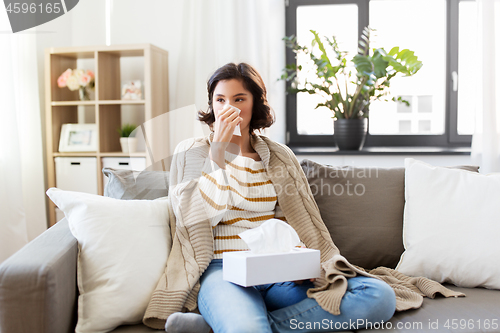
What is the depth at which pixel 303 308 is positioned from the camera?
1188mm

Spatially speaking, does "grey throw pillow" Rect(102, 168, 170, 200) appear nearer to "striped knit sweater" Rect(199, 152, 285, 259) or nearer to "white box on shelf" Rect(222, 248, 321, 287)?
"striped knit sweater" Rect(199, 152, 285, 259)

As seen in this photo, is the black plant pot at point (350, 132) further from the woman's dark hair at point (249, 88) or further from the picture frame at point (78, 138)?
the picture frame at point (78, 138)

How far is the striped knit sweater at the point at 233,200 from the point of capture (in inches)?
54.5

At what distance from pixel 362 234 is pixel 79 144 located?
6.43 ft

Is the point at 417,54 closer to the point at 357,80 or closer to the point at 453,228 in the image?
the point at 357,80

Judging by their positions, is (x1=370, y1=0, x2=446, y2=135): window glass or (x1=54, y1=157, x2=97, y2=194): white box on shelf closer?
(x1=54, y1=157, x2=97, y2=194): white box on shelf

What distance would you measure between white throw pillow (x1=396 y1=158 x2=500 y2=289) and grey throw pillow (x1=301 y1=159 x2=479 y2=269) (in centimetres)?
6

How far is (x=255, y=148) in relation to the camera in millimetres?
1627

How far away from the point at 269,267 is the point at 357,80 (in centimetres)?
183

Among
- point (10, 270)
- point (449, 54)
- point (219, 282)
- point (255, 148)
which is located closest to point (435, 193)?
point (255, 148)

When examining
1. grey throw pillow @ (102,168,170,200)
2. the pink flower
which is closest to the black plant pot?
grey throw pillow @ (102,168,170,200)

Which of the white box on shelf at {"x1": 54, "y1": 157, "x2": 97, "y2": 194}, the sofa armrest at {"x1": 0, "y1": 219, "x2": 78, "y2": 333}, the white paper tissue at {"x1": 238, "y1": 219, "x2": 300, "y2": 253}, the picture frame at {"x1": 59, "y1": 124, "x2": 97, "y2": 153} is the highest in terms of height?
the picture frame at {"x1": 59, "y1": 124, "x2": 97, "y2": 153}

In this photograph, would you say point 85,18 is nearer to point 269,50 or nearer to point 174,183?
point 269,50

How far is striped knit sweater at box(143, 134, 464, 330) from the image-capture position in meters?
1.21
